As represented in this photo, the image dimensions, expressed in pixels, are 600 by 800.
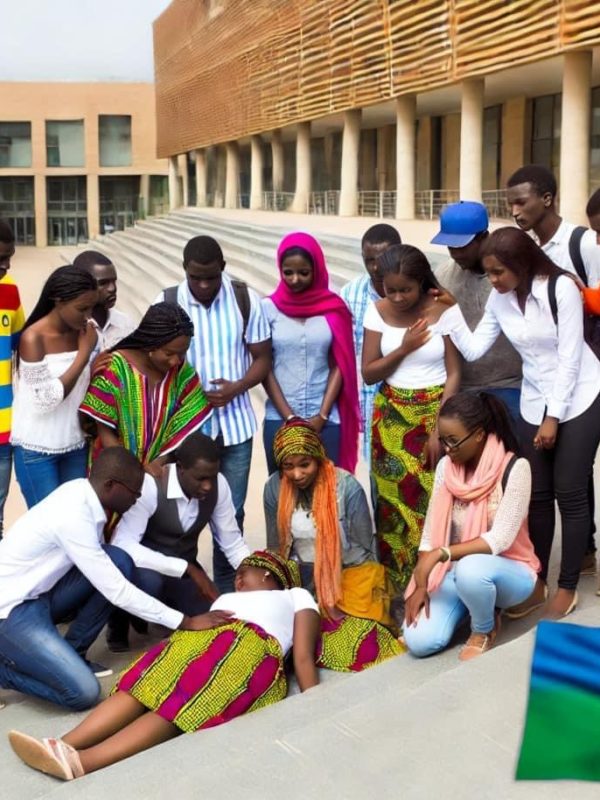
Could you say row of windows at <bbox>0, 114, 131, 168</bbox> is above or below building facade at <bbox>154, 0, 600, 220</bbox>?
above

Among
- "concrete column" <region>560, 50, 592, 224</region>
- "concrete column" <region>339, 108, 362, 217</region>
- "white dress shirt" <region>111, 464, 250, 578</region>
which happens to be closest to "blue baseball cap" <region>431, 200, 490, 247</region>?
"white dress shirt" <region>111, 464, 250, 578</region>

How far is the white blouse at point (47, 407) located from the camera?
4.07 meters

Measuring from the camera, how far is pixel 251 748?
8.74 feet

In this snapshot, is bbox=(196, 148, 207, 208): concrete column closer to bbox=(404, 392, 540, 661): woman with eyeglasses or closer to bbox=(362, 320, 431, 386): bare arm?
bbox=(362, 320, 431, 386): bare arm

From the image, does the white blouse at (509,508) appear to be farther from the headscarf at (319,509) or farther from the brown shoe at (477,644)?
the headscarf at (319,509)

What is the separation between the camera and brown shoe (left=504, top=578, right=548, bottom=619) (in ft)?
12.5

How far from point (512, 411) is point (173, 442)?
4.59 ft

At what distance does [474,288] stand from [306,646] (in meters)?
1.66

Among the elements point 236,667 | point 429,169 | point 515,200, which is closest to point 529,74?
point 429,169

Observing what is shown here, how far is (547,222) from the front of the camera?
3992mm

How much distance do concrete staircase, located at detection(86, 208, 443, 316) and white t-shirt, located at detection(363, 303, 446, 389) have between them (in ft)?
19.9

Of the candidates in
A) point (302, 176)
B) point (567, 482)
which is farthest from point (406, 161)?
point (567, 482)

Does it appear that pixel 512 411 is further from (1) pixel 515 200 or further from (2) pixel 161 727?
(2) pixel 161 727

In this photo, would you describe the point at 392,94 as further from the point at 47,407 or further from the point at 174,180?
the point at 174,180
